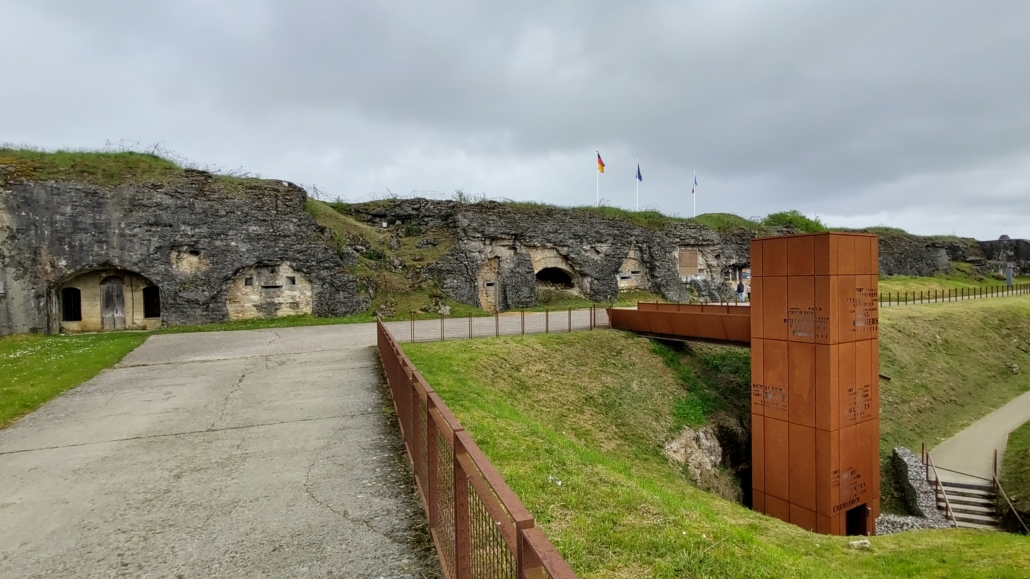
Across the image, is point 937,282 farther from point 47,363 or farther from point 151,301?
point 47,363

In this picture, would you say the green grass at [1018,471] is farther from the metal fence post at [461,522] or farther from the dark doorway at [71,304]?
the dark doorway at [71,304]

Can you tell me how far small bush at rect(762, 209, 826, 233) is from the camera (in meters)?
41.8

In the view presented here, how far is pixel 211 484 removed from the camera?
5.55 metres

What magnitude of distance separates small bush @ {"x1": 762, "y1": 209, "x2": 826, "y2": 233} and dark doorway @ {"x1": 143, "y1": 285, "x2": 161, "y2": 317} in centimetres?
4097

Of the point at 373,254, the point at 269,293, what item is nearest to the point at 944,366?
the point at 373,254

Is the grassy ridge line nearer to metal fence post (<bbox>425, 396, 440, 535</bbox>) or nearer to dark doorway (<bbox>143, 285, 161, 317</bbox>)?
metal fence post (<bbox>425, 396, 440, 535</bbox>)

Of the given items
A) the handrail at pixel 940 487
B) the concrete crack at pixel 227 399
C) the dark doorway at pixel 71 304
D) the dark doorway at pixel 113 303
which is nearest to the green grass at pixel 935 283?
the handrail at pixel 940 487

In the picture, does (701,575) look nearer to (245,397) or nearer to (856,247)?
(245,397)

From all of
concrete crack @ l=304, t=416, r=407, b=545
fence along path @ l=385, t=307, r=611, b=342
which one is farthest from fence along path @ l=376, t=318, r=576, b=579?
fence along path @ l=385, t=307, r=611, b=342

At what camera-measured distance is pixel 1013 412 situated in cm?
1844

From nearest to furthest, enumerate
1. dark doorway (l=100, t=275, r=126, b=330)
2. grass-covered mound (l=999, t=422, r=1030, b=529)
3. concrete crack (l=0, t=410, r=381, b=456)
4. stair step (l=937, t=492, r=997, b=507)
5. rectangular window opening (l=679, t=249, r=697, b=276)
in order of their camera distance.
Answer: concrete crack (l=0, t=410, r=381, b=456) → grass-covered mound (l=999, t=422, r=1030, b=529) → stair step (l=937, t=492, r=997, b=507) → dark doorway (l=100, t=275, r=126, b=330) → rectangular window opening (l=679, t=249, r=697, b=276)

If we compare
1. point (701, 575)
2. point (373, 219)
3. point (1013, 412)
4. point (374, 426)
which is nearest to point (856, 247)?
point (701, 575)

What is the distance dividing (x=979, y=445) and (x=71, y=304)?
3301cm

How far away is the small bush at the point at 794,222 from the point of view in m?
41.8
